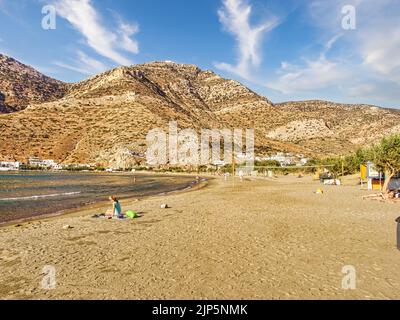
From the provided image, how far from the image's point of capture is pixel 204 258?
28.7ft

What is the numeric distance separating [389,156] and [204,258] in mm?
21453

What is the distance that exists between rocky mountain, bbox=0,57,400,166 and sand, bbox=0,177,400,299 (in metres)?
99.4

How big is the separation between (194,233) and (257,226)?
3011 mm

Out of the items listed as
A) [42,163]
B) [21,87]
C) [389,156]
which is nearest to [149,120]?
[42,163]

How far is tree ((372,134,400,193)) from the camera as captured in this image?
23.5 metres

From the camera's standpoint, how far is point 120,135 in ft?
363

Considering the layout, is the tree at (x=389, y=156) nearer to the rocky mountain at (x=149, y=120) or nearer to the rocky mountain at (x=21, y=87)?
the rocky mountain at (x=149, y=120)

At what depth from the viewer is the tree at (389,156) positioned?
23.5 m

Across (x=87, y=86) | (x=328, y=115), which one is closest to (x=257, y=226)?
(x=328, y=115)

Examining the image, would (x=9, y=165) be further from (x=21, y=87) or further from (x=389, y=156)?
(x=389, y=156)

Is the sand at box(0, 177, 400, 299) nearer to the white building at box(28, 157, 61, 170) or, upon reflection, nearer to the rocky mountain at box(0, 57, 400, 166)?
the white building at box(28, 157, 61, 170)

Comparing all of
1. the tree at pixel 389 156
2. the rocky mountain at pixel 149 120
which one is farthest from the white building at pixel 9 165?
the tree at pixel 389 156

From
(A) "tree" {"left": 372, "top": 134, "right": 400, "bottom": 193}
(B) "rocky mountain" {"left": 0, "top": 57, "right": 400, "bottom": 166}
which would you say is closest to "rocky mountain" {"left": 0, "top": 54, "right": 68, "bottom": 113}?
(B) "rocky mountain" {"left": 0, "top": 57, "right": 400, "bottom": 166}
